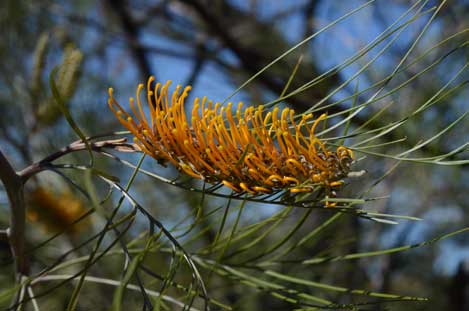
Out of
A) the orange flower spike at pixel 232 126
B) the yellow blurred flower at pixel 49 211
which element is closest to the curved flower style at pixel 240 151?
the orange flower spike at pixel 232 126

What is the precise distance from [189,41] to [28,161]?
1.02 meters

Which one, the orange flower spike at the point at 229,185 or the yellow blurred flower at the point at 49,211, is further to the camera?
the yellow blurred flower at the point at 49,211

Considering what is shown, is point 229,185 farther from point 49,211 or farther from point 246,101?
point 246,101

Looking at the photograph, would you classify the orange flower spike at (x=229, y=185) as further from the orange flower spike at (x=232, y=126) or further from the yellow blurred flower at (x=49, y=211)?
the yellow blurred flower at (x=49, y=211)

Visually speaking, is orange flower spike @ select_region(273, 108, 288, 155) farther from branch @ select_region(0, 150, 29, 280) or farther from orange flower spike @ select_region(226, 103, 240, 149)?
branch @ select_region(0, 150, 29, 280)

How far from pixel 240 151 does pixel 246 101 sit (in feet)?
4.44

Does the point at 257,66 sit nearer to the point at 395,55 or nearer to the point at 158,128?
the point at 395,55

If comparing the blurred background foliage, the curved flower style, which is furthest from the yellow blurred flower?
the curved flower style

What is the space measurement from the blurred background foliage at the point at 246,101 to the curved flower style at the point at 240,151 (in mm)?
165

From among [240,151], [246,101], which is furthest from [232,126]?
[246,101]

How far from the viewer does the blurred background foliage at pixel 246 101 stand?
1.00 m

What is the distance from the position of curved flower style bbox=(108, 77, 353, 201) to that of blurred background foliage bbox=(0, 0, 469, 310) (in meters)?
0.17

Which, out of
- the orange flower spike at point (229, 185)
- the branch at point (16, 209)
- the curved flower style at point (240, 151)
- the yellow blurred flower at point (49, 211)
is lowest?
the branch at point (16, 209)

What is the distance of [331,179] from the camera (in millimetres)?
427
